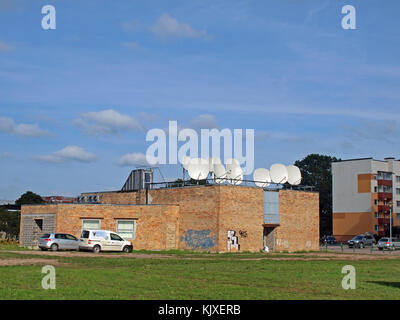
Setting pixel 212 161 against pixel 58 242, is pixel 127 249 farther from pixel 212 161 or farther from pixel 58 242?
pixel 212 161

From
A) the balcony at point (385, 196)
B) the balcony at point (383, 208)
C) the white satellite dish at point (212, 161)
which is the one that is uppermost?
the white satellite dish at point (212, 161)

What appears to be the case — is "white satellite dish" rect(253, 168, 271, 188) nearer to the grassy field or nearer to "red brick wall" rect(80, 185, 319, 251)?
"red brick wall" rect(80, 185, 319, 251)

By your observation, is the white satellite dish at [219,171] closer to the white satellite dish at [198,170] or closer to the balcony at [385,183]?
the white satellite dish at [198,170]

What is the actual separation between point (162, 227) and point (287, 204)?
37.2 ft

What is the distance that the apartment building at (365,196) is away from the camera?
3839 inches

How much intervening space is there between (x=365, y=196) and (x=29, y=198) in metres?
64.2

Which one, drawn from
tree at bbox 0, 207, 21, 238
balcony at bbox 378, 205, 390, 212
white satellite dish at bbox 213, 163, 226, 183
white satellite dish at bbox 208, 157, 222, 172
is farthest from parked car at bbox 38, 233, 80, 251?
balcony at bbox 378, 205, 390, 212

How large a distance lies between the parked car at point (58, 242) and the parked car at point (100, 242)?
27.8 inches

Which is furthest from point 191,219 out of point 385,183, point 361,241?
point 385,183

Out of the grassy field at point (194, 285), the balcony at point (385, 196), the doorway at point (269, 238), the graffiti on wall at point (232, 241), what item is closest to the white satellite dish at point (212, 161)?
the graffiti on wall at point (232, 241)

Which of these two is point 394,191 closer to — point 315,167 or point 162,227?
point 315,167

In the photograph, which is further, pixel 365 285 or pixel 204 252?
pixel 204 252
